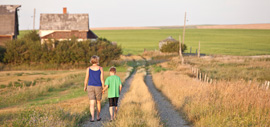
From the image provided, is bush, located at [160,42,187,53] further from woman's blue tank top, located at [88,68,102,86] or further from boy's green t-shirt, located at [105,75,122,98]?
woman's blue tank top, located at [88,68,102,86]

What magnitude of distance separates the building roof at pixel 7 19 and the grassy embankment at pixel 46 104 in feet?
58.8

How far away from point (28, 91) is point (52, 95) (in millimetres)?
1591

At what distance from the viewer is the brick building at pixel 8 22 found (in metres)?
47.8

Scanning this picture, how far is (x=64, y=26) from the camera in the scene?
5216 cm

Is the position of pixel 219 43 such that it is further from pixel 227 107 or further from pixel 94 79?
pixel 94 79

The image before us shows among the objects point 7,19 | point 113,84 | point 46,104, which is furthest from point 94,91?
point 7,19

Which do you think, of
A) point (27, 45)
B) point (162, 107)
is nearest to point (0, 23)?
point (27, 45)

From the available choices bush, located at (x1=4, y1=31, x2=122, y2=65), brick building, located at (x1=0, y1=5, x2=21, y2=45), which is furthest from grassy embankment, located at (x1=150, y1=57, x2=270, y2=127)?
brick building, located at (x1=0, y1=5, x2=21, y2=45)

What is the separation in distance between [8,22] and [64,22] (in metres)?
8.41

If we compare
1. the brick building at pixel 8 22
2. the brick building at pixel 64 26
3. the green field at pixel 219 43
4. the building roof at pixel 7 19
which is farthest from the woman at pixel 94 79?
the green field at pixel 219 43

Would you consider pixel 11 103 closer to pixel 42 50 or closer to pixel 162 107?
pixel 162 107

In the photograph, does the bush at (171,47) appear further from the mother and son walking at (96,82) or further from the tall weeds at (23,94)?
the mother and son walking at (96,82)

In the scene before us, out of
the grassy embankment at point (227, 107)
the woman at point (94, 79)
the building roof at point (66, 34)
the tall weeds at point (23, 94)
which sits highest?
the building roof at point (66, 34)

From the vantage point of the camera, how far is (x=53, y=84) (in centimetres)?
2558
